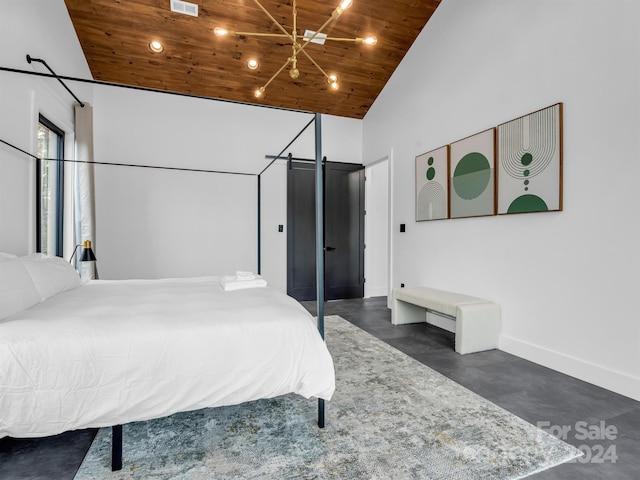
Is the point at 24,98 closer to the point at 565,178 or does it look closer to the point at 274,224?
the point at 274,224

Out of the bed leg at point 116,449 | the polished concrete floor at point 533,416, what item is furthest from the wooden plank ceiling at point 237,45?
the bed leg at point 116,449

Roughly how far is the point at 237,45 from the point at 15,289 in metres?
3.51

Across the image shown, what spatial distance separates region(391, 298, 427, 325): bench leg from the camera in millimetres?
3801

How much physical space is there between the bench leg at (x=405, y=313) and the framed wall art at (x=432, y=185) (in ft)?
3.55

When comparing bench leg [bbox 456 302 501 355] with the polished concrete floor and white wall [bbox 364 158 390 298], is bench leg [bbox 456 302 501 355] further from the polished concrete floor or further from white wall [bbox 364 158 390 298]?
white wall [bbox 364 158 390 298]

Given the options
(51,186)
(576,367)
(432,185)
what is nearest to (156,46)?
(51,186)

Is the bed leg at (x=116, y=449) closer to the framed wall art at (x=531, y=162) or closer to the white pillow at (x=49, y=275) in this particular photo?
the white pillow at (x=49, y=275)

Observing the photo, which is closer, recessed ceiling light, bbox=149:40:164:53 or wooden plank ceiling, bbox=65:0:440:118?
wooden plank ceiling, bbox=65:0:440:118

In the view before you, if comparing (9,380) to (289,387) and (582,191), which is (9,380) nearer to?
(289,387)

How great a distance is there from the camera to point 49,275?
2078 millimetres

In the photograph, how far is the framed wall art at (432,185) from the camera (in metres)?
3.63

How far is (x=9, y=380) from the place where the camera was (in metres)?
1.26

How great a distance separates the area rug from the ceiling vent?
3860 millimetres

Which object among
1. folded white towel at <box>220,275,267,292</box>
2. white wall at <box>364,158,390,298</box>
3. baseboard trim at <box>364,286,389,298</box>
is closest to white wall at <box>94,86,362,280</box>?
white wall at <box>364,158,390,298</box>
